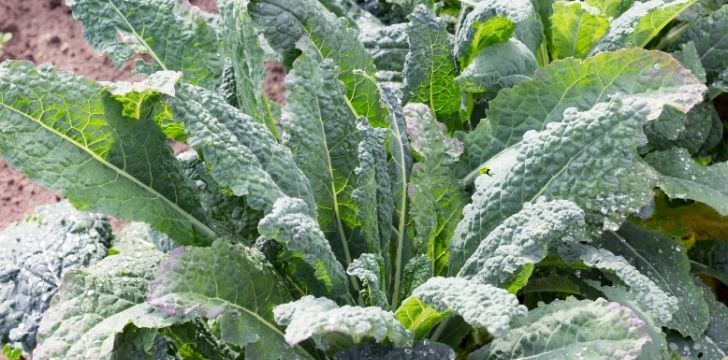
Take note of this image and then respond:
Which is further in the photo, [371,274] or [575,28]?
[575,28]

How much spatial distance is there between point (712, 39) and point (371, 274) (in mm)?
1470

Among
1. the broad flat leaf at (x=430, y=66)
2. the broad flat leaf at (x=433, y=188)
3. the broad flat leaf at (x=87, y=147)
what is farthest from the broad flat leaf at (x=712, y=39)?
the broad flat leaf at (x=87, y=147)

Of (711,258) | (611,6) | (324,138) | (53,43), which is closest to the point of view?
(324,138)

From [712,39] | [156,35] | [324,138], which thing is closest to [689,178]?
[712,39]

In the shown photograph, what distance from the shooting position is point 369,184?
1.53 m

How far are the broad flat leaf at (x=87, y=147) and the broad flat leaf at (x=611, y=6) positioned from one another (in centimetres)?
120

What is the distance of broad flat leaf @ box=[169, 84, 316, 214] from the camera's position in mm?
1386

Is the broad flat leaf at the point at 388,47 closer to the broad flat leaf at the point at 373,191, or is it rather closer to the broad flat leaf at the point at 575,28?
the broad flat leaf at the point at 575,28

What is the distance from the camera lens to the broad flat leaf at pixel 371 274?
1384mm

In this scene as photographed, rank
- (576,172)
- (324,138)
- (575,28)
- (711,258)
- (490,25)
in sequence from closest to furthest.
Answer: (576,172)
(324,138)
(490,25)
(575,28)
(711,258)

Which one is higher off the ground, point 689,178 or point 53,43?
point 689,178

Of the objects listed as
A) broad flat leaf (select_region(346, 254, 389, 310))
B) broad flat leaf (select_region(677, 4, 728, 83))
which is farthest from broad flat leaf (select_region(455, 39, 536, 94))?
broad flat leaf (select_region(677, 4, 728, 83))

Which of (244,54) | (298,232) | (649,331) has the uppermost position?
(244,54)

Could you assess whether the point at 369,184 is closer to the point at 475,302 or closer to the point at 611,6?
the point at 475,302
